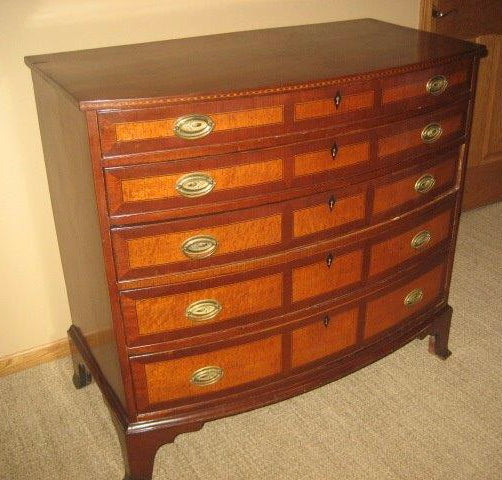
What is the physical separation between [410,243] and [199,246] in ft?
2.45

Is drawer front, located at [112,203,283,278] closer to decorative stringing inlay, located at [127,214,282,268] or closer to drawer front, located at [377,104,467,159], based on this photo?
decorative stringing inlay, located at [127,214,282,268]

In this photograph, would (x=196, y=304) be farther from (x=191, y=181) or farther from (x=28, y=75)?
(x=28, y=75)

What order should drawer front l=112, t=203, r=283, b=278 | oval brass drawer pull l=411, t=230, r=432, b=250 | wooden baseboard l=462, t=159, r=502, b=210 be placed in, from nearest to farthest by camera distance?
drawer front l=112, t=203, r=283, b=278, oval brass drawer pull l=411, t=230, r=432, b=250, wooden baseboard l=462, t=159, r=502, b=210

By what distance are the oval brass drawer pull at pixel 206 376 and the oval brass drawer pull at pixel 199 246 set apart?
0.35 metres

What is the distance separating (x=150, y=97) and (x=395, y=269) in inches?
38.8

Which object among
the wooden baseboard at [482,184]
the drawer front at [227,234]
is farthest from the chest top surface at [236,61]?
the wooden baseboard at [482,184]

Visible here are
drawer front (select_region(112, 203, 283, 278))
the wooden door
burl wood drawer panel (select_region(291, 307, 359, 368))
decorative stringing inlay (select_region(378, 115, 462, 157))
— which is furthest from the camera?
the wooden door

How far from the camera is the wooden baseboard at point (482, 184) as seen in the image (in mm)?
3195

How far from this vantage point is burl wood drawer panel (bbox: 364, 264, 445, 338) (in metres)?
1.90

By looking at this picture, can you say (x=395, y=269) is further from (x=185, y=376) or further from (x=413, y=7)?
(x=413, y=7)

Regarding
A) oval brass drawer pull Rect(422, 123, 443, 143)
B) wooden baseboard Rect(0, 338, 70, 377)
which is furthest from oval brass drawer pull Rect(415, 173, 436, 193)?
wooden baseboard Rect(0, 338, 70, 377)

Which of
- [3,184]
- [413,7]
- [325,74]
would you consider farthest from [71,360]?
[413,7]

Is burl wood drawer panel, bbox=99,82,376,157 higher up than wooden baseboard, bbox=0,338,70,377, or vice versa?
burl wood drawer panel, bbox=99,82,376,157

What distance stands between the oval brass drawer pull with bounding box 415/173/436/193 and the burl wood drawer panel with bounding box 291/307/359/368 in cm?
41
